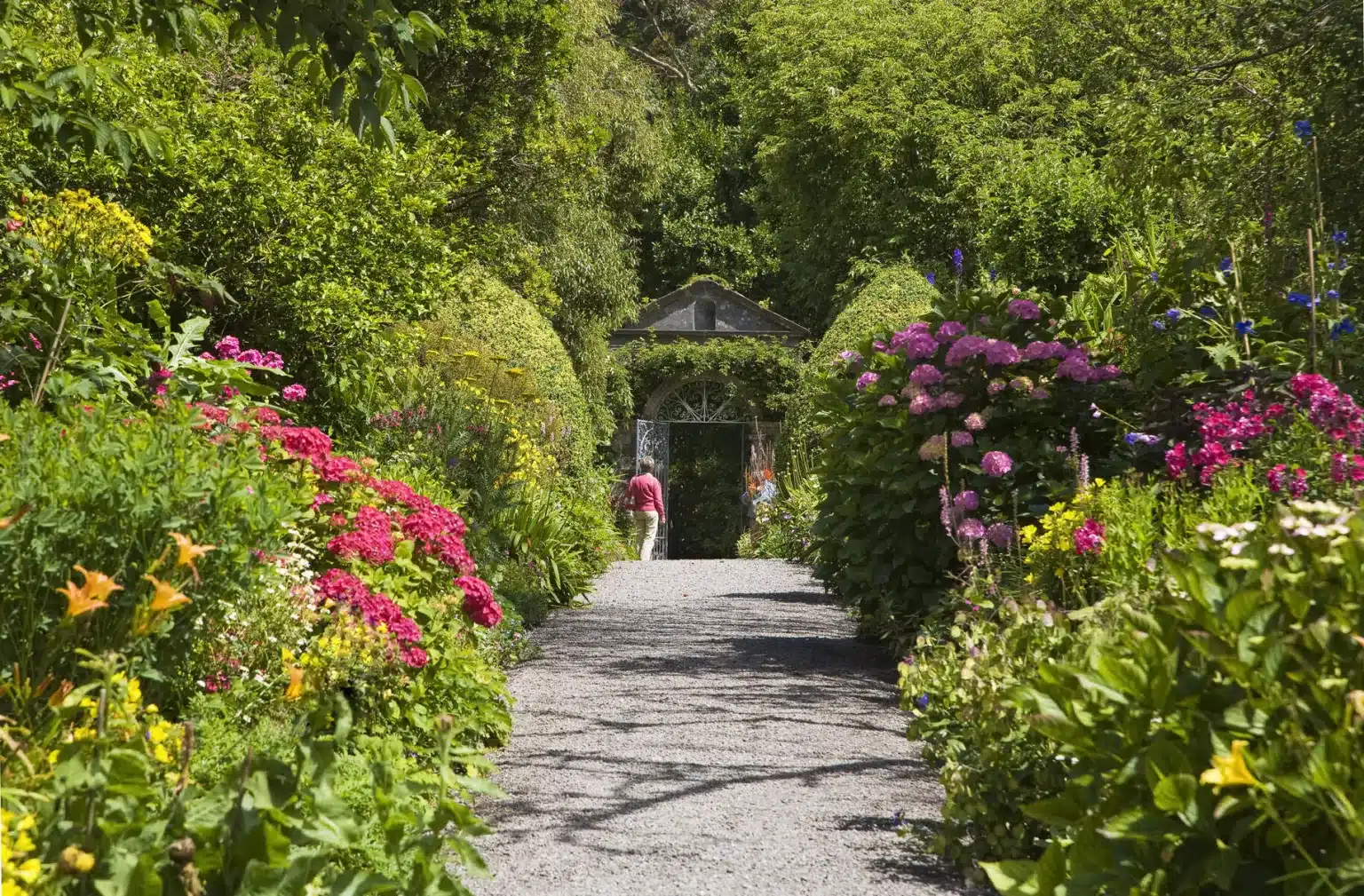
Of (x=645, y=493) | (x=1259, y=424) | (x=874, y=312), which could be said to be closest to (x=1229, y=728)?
(x=1259, y=424)

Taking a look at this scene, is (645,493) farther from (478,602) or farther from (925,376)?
(478,602)

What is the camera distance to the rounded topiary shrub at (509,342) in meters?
12.1

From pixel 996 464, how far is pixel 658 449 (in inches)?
679

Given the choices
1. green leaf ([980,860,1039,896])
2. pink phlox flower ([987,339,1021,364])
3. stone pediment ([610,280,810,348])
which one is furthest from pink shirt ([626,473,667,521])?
green leaf ([980,860,1039,896])

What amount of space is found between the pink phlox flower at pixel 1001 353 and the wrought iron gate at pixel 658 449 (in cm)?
1576

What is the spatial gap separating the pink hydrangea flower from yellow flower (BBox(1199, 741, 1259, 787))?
14.2ft

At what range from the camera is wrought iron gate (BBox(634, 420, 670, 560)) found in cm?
2228

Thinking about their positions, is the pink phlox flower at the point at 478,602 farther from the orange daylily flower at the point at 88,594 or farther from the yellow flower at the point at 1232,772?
the yellow flower at the point at 1232,772

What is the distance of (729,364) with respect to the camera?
22.3m

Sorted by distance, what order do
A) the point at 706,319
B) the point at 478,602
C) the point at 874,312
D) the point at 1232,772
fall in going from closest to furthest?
the point at 1232,772, the point at 478,602, the point at 874,312, the point at 706,319

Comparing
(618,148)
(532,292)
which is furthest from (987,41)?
(532,292)

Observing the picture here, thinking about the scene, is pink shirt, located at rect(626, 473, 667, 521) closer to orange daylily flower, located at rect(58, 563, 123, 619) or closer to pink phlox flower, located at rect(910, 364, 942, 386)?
pink phlox flower, located at rect(910, 364, 942, 386)

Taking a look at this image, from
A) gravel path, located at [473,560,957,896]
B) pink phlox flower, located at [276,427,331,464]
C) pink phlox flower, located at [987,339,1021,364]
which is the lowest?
gravel path, located at [473,560,957,896]

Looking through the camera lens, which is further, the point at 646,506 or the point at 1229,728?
the point at 646,506
